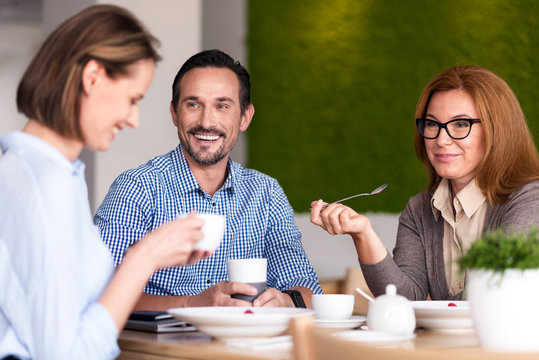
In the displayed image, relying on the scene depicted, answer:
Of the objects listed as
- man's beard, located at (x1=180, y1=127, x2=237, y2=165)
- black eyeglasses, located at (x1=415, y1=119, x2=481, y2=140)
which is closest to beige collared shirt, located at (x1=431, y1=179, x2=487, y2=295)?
black eyeglasses, located at (x1=415, y1=119, x2=481, y2=140)

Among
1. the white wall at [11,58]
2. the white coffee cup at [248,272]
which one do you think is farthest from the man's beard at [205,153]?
the white wall at [11,58]

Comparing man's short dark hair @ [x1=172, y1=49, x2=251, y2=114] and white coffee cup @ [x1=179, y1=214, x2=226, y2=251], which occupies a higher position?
man's short dark hair @ [x1=172, y1=49, x2=251, y2=114]

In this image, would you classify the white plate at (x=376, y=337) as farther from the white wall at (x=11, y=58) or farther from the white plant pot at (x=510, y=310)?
the white wall at (x=11, y=58)

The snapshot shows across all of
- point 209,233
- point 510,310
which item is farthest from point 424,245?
point 510,310

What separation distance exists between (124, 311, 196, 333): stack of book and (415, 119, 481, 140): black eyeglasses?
3.49ft

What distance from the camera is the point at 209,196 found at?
2447 millimetres

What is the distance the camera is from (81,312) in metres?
1.27

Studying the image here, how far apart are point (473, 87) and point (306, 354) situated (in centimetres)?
148

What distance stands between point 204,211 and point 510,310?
1.42 m

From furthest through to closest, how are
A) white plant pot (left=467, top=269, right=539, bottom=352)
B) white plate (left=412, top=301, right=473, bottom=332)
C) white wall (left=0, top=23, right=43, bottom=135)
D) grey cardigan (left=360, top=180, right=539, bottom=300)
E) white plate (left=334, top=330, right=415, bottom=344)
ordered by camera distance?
white wall (left=0, top=23, right=43, bottom=135)
grey cardigan (left=360, top=180, right=539, bottom=300)
white plate (left=412, top=301, right=473, bottom=332)
white plate (left=334, top=330, right=415, bottom=344)
white plant pot (left=467, top=269, right=539, bottom=352)

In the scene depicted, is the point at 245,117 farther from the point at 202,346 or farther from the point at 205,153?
the point at 202,346

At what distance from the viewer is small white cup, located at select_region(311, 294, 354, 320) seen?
1616 mm

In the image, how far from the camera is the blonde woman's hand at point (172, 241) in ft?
4.40

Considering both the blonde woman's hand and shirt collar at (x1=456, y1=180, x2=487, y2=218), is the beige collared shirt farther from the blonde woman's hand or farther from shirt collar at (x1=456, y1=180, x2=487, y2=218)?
the blonde woman's hand
